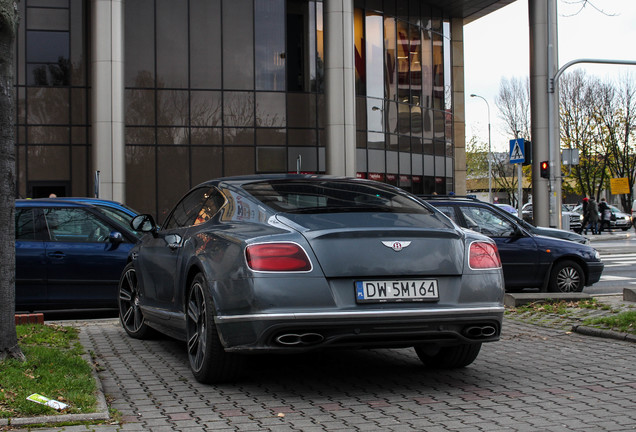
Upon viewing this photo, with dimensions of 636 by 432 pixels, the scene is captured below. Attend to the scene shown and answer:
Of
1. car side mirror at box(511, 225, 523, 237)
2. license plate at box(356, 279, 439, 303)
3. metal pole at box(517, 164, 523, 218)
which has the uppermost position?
metal pole at box(517, 164, 523, 218)

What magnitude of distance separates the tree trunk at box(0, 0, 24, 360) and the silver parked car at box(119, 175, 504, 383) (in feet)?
4.19

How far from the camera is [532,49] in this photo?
1262 inches

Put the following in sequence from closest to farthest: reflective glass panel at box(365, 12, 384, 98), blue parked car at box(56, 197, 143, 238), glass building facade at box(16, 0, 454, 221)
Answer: blue parked car at box(56, 197, 143, 238), glass building facade at box(16, 0, 454, 221), reflective glass panel at box(365, 12, 384, 98)

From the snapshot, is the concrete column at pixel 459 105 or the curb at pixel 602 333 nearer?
the curb at pixel 602 333

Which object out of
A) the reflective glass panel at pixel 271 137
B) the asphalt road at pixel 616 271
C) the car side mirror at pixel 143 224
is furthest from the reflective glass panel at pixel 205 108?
the car side mirror at pixel 143 224

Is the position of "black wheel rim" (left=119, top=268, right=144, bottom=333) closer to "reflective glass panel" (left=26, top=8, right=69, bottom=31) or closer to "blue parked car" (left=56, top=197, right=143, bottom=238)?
"blue parked car" (left=56, top=197, right=143, bottom=238)

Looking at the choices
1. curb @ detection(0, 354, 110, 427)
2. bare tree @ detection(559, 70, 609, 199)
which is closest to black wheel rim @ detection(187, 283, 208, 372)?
curb @ detection(0, 354, 110, 427)

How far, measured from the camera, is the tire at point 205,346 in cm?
554

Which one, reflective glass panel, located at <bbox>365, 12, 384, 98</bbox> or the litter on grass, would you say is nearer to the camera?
the litter on grass

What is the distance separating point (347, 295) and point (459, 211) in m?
7.77

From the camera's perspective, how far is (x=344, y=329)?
5.11 meters

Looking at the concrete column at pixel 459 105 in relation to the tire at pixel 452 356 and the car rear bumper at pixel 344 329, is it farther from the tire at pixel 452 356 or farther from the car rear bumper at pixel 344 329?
the car rear bumper at pixel 344 329

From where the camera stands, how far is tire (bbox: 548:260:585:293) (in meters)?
12.5

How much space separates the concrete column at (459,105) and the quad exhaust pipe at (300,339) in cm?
3874
